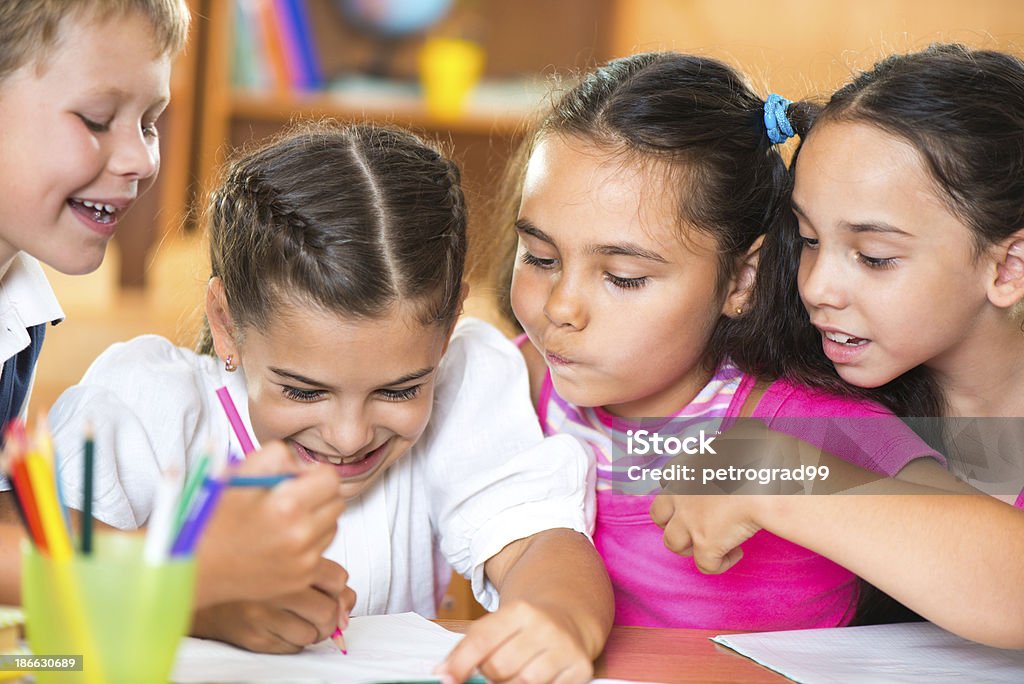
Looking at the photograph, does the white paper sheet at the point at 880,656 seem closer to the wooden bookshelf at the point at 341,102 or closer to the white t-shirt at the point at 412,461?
the white t-shirt at the point at 412,461

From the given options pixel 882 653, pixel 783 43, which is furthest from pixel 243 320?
pixel 783 43

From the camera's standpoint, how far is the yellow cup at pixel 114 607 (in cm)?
53

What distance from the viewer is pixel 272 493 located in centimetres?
59

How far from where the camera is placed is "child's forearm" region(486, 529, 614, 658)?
78cm

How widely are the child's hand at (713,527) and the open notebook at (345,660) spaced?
6.8 inches

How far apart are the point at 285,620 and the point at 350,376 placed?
24cm

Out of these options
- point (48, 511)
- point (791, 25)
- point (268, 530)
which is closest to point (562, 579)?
point (268, 530)

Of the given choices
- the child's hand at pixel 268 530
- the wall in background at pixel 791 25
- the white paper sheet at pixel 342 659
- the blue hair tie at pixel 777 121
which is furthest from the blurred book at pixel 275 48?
the child's hand at pixel 268 530

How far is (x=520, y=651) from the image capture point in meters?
0.72

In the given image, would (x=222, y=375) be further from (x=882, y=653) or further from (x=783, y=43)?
(x=783, y=43)

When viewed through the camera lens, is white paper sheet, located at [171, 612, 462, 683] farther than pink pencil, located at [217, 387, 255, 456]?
No

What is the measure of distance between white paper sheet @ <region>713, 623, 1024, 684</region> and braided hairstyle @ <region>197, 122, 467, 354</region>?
1.28ft

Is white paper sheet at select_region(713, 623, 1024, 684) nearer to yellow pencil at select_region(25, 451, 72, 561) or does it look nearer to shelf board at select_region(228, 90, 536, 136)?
yellow pencil at select_region(25, 451, 72, 561)

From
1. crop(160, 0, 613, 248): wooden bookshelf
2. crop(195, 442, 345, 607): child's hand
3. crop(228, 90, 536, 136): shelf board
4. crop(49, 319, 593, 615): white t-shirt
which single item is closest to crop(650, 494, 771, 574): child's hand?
crop(49, 319, 593, 615): white t-shirt
